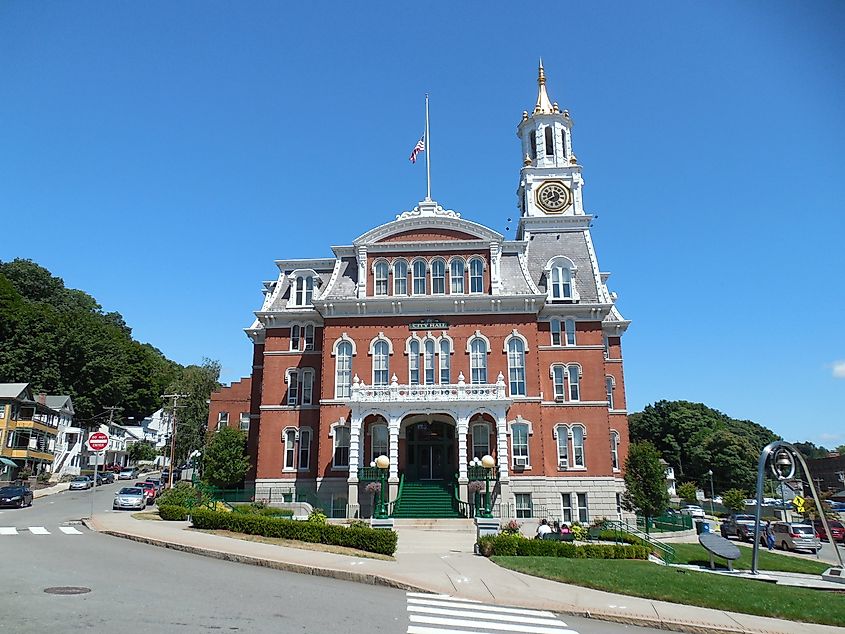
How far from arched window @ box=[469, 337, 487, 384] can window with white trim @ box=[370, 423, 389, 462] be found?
5671mm

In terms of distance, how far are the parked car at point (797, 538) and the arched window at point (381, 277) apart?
24405 mm

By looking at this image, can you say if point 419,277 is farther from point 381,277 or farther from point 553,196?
point 553,196

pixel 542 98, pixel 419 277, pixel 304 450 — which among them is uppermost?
pixel 542 98

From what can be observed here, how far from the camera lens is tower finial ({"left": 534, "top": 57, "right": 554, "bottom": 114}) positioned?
53.3m

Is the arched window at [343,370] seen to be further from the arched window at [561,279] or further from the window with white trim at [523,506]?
the arched window at [561,279]

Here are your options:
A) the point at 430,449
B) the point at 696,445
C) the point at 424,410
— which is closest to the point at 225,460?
the point at 430,449

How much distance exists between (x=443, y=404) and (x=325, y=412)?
7.19 metres

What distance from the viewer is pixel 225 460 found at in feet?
123

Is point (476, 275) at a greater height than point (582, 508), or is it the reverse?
point (476, 275)

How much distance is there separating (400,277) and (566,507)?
16078mm

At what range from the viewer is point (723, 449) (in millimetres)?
79188

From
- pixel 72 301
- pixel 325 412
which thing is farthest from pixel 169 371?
pixel 325 412

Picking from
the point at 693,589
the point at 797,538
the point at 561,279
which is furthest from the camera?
the point at 561,279

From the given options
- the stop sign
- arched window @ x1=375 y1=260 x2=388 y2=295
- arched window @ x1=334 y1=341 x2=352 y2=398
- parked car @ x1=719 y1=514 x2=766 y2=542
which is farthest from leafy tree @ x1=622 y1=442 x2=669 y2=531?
the stop sign
